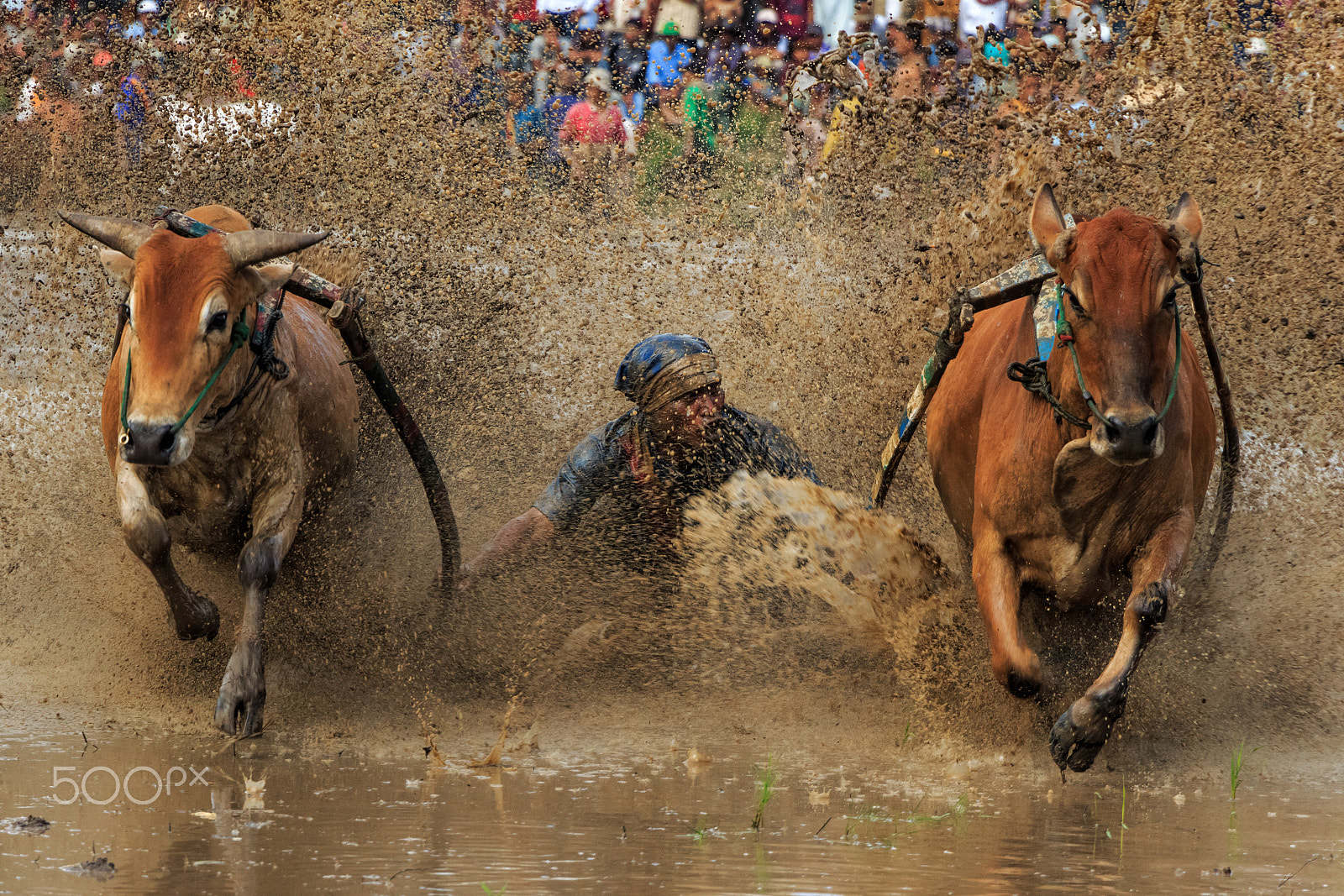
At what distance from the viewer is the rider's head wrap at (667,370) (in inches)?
215

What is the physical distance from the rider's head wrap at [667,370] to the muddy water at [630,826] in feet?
4.71

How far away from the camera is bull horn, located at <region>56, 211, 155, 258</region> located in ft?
15.1

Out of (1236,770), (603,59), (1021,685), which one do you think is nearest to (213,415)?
(1021,685)

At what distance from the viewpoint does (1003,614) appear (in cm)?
430

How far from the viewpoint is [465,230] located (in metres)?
6.80

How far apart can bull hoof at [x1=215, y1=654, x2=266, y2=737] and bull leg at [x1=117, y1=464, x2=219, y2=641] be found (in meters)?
0.51

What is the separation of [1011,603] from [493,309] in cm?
322

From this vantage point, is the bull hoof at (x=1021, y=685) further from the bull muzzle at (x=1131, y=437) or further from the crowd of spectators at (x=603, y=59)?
→ the crowd of spectators at (x=603, y=59)

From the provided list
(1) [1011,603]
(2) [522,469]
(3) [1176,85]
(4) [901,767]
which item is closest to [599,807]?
(4) [901,767]

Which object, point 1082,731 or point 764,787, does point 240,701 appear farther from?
point 1082,731

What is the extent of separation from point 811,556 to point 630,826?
1.74m

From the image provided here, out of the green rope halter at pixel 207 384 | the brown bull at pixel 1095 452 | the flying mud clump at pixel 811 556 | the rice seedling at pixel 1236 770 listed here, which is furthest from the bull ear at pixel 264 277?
the rice seedling at pixel 1236 770

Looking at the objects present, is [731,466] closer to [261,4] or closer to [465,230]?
[465,230]

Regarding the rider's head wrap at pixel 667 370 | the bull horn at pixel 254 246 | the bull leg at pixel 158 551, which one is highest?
the bull horn at pixel 254 246
